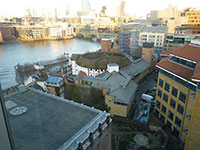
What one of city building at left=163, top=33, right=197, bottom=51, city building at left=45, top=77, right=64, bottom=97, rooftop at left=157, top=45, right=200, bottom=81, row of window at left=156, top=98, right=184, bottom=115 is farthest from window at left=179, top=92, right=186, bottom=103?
city building at left=163, top=33, right=197, bottom=51

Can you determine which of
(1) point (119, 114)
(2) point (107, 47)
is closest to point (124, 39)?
(2) point (107, 47)

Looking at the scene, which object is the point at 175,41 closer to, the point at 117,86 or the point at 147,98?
the point at 147,98

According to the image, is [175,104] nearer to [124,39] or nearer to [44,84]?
[44,84]

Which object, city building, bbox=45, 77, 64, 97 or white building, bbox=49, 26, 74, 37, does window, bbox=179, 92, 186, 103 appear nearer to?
city building, bbox=45, 77, 64, 97

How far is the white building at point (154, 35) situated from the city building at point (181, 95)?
356 inches

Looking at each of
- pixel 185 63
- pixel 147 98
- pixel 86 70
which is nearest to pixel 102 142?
pixel 185 63

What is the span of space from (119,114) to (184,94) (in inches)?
83.0

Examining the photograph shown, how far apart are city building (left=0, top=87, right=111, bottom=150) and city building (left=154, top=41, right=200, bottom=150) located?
6.54 feet

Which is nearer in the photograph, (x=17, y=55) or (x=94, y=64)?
(x=94, y=64)

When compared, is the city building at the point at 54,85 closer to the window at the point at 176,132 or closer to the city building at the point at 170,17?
the window at the point at 176,132

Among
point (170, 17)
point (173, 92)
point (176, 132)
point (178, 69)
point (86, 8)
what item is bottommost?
point (176, 132)

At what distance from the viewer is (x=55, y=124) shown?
2324 millimetres

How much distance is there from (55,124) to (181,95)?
3255 mm

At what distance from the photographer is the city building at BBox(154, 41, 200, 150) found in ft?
11.4
